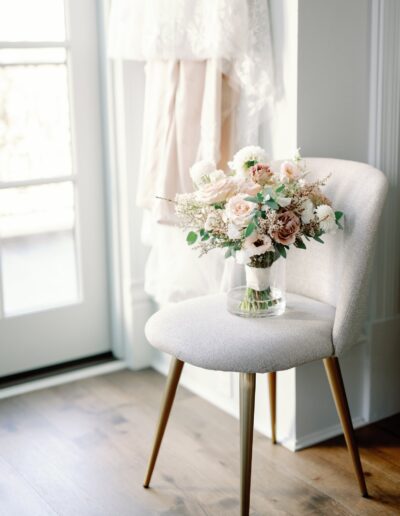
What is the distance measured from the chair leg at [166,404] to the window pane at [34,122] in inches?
41.3

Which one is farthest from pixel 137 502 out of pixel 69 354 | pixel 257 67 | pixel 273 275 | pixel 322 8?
pixel 322 8

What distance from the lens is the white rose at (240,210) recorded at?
199cm

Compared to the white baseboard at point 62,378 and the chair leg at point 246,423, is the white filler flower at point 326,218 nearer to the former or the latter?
the chair leg at point 246,423

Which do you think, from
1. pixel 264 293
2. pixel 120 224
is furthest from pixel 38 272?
pixel 264 293

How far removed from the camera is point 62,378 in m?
3.09

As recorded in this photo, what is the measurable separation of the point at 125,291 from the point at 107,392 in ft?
1.30

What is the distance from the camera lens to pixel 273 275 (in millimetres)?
2189

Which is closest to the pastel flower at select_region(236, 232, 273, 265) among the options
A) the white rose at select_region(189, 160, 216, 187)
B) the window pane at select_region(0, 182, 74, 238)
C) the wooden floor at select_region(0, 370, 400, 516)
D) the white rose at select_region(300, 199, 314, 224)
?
the white rose at select_region(300, 199, 314, 224)

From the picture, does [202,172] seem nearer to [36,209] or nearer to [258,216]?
[258,216]

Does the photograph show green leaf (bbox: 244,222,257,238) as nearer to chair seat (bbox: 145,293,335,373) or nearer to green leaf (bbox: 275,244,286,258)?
green leaf (bbox: 275,244,286,258)

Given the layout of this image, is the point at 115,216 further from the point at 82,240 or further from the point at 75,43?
the point at 75,43

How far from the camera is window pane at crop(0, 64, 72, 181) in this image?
9.41 ft

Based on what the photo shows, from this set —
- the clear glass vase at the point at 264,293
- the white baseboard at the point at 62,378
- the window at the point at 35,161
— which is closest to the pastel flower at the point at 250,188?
the clear glass vase at the point at 264,293

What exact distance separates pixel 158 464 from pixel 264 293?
670mm
